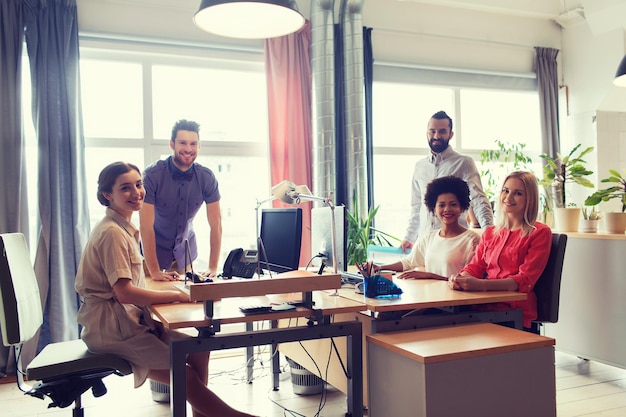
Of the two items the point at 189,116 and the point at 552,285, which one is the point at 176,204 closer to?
the point at 189,116

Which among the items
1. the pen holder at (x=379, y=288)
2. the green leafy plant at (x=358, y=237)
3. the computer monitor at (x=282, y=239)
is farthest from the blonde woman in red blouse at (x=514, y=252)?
the green leafy plant at (x=358, y=237)

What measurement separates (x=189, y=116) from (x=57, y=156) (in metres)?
1.10

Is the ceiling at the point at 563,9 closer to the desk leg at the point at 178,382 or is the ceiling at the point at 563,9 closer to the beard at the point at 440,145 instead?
the beard at the point at 440,145

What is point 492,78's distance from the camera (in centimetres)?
573

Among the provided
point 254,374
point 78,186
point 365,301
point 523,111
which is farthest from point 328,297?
point 523,111

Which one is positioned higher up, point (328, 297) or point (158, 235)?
point (158, 235)

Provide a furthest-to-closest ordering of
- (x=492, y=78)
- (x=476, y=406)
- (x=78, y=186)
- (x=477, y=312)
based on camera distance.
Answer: (x=492, y=78)
(x=78, y=186)
(x=477, y=312)
(x=476, y=406)

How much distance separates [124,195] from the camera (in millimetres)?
2377

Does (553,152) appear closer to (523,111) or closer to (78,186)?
(523,111)

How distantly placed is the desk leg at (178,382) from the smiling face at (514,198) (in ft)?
5.43

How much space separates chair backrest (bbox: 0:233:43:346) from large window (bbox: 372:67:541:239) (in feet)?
11.2

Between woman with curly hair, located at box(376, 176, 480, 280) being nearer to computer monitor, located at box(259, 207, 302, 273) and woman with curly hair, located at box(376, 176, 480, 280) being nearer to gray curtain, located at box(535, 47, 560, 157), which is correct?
computer monitor, located at box(259, 207, 302, 273)

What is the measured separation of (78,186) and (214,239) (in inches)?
50.5

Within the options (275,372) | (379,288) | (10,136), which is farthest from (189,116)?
(379,288)
